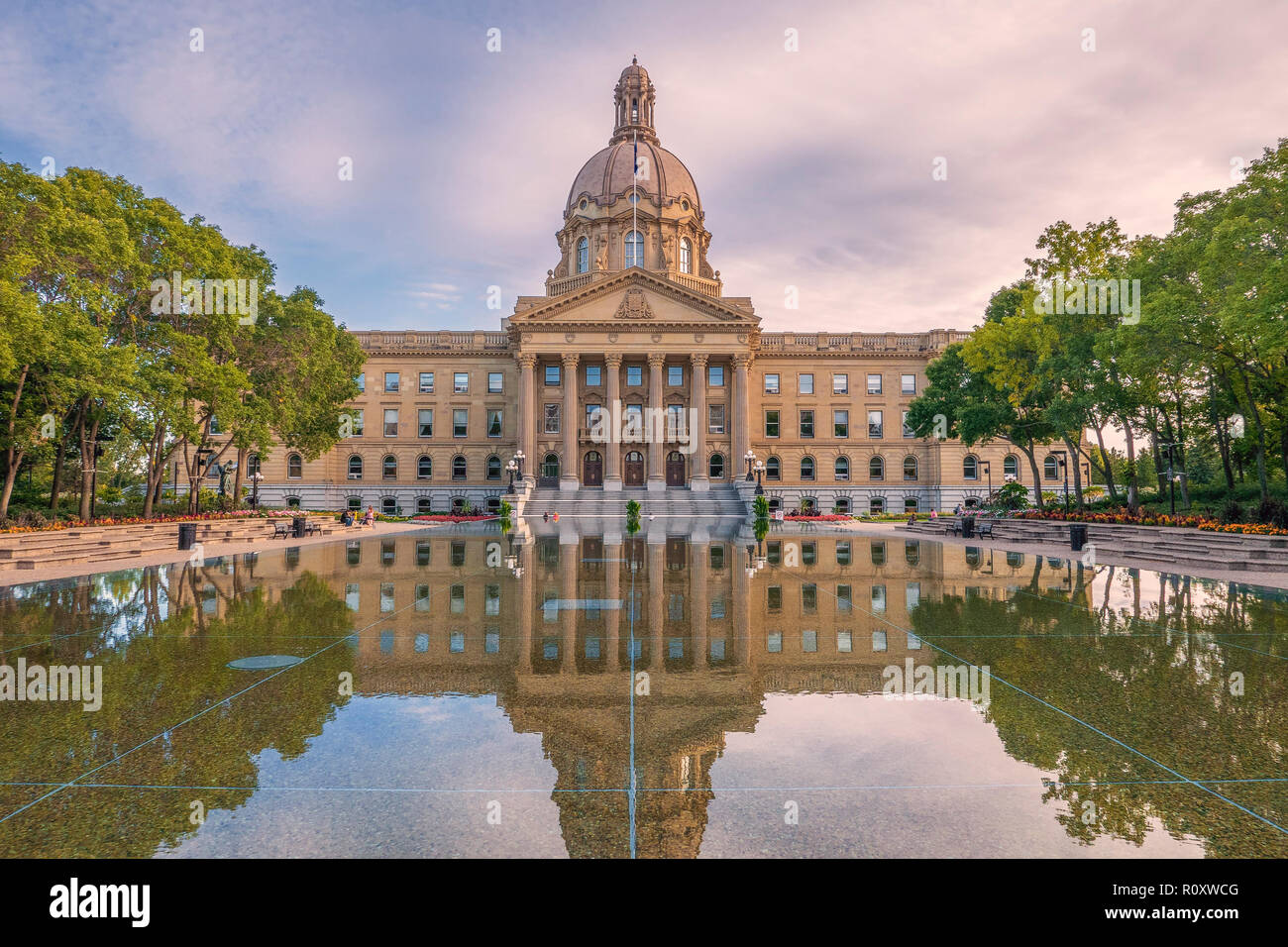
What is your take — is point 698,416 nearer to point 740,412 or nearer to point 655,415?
point 740,412

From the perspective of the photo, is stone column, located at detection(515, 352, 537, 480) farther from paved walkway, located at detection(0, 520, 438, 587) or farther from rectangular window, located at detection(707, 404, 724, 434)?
paved walkway, located at detection(0, 520, 438, 587)

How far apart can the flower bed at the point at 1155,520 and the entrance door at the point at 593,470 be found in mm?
37959

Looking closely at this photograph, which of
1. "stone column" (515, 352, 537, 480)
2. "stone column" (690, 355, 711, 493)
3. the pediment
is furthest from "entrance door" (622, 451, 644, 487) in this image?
the pediment

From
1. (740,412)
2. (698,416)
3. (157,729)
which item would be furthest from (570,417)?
(157,729)

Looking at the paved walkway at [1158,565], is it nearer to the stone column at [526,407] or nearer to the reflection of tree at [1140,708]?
the reflection of tree at [1140,708]

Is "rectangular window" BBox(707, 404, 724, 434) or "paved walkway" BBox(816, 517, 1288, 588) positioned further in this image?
"rectangular window" BBox(707, 404, 724, 434)

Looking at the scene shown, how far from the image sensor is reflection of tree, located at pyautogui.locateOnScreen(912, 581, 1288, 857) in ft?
12.8

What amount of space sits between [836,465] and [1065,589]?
2326 inches

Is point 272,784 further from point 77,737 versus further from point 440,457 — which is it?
point 440,457

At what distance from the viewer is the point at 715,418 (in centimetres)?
6619

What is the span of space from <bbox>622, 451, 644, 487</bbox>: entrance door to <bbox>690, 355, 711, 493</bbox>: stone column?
15.4ft

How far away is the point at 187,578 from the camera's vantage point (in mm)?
15203

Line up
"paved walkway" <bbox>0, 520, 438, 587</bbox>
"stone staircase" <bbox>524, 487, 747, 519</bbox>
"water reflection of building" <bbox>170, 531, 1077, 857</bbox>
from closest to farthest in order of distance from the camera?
"water reflection of building" <bbox>170, 531, 1077, 857</bbox> → "paved walkway" <bbox>0, 520, 438, 587</bbox> → "stone staircase" <bbox>524, 487, 747, 519</bbox>
